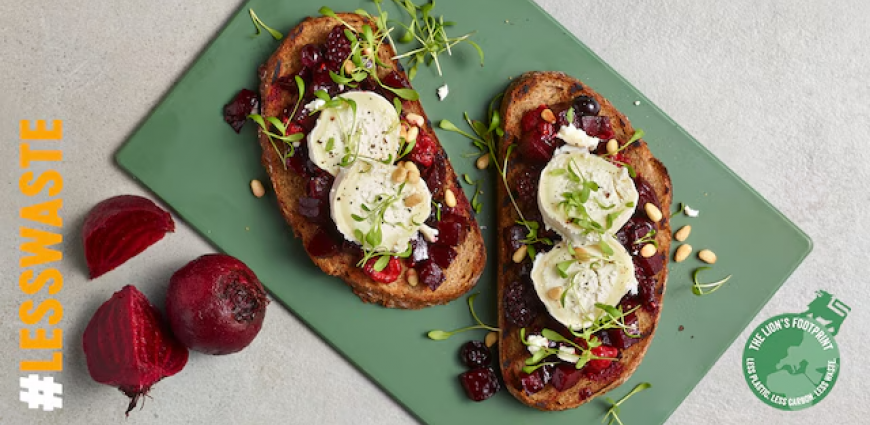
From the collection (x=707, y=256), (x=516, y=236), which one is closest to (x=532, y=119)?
(x=516, y=236)

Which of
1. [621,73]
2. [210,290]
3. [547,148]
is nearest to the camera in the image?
[210,290]

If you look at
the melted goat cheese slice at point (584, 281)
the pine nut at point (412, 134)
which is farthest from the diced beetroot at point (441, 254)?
the pine nut at point (412, 134)

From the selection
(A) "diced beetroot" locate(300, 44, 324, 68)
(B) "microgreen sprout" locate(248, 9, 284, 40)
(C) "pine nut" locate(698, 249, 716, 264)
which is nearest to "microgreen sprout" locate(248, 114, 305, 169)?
(A) "diced beetroot" locate(300, 44, 324, 68)

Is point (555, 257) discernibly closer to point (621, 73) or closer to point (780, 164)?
point (621, 73)

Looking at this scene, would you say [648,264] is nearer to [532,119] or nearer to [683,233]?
[683,233]

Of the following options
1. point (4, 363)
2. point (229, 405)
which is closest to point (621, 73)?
point (229, 405)

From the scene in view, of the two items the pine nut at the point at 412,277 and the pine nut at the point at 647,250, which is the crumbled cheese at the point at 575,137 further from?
the pine nut at the point at 412,277
